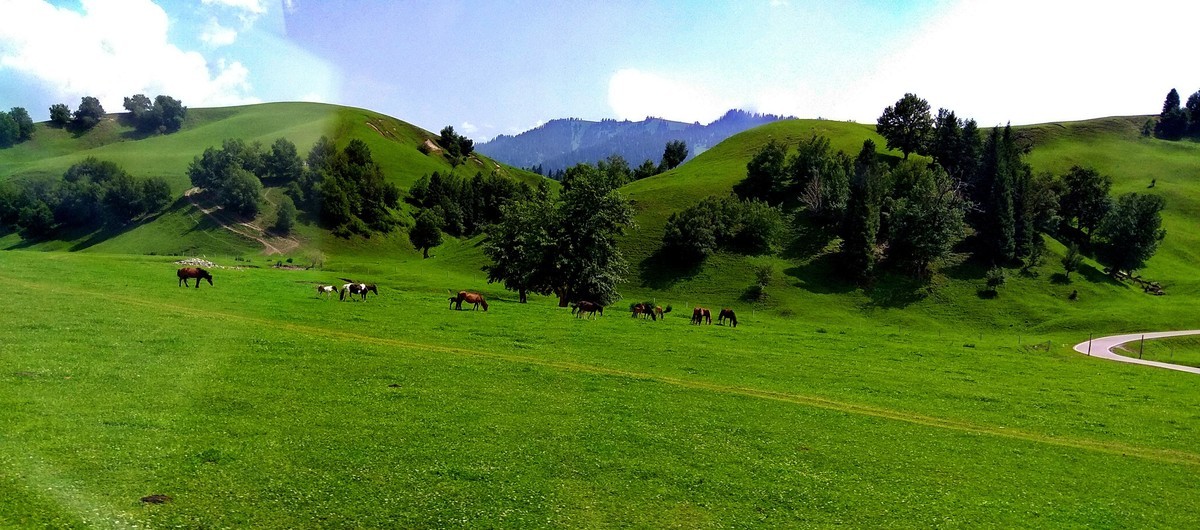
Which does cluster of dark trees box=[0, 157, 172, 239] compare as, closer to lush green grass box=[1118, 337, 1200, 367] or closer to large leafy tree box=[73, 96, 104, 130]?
large leafy tree box=[73, 96, 104, 130]

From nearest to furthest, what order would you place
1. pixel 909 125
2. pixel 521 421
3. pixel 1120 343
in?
pixel 521 421 < pixel 1120 343 < pixel 909 125

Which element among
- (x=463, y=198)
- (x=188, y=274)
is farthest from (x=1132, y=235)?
(x=463, y=198)

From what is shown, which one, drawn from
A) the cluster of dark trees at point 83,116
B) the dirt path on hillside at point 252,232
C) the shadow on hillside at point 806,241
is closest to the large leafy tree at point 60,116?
the cluster of dark trees at point 83,116

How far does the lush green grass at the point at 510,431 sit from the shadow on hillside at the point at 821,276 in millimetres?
62758

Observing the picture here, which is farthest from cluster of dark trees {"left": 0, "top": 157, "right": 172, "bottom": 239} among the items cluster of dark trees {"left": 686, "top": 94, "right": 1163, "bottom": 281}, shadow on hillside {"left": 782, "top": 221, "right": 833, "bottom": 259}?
shadow on hillside {"left": 782, "top": 221, "right": 833, "bottom": 259}

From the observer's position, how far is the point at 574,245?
2388 inches

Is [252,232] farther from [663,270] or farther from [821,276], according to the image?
[821,276]

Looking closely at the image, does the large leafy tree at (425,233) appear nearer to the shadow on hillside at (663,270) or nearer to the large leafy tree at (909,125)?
the shadow on hillside at (663,270)

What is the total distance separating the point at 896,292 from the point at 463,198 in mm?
123984

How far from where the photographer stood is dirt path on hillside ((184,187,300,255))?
11844cm

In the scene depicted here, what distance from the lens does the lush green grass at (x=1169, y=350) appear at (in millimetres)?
56169

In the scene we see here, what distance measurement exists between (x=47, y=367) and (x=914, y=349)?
50.5m

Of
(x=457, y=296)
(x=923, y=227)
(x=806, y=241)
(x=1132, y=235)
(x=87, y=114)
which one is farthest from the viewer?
(x=87, y=114)

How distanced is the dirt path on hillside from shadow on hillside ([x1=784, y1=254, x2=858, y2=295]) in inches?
3876
